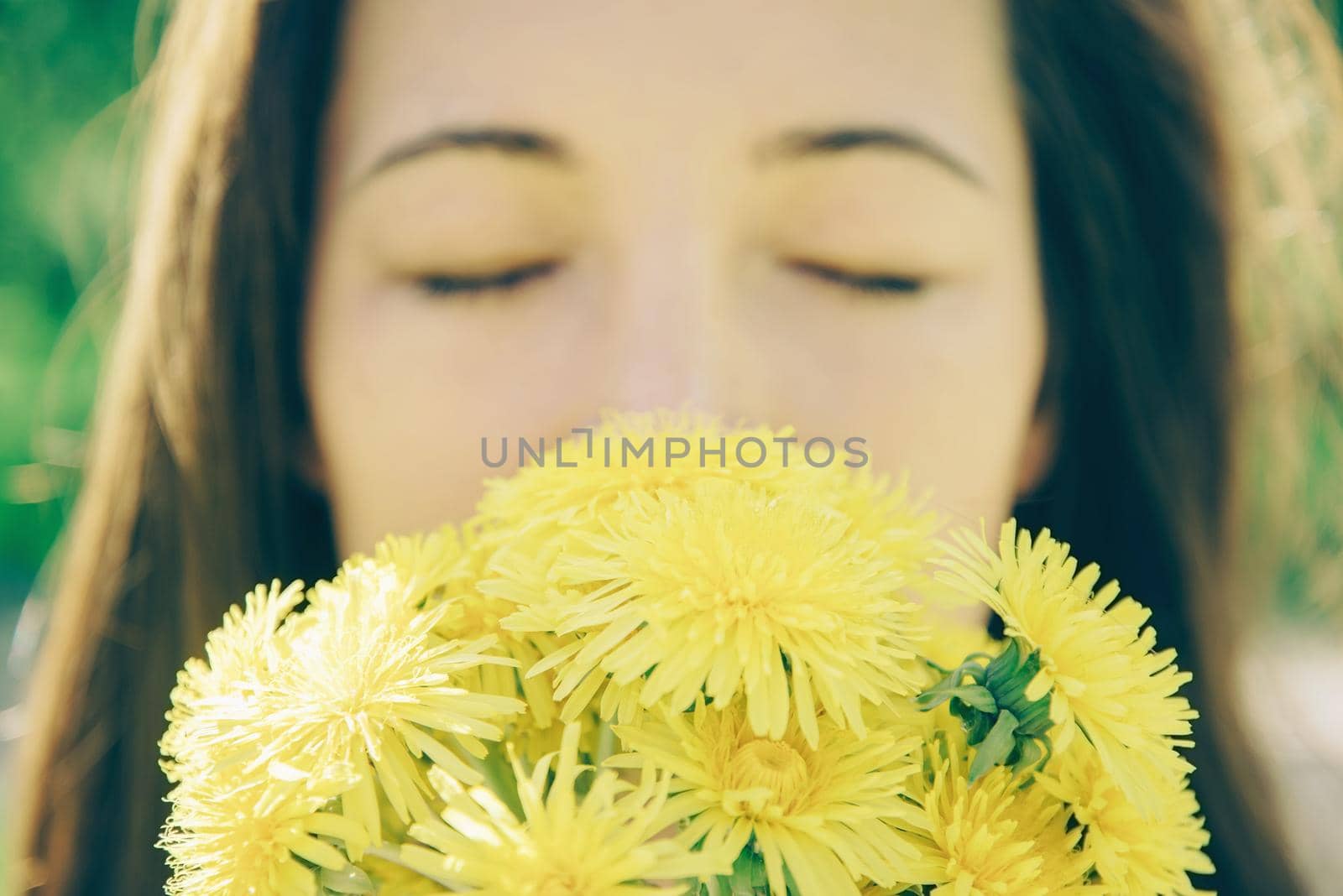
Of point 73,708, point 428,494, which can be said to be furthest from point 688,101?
point 73,708

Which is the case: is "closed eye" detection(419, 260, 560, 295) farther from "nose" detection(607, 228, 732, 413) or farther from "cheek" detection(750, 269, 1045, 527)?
"cheek" detection(750, 269, 1045, 527)

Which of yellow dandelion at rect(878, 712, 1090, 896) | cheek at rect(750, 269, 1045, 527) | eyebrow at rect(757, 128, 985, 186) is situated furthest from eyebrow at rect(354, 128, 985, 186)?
yellow dandelion at rect(878, 712, 1090, 896)

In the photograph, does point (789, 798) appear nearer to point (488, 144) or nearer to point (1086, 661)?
point (1086, 661)

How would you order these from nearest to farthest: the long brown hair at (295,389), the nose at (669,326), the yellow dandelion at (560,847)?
1. the yellow dandelion at (560,847)
2. the nose at (669,326)
3. the long brown hair at (295,389)

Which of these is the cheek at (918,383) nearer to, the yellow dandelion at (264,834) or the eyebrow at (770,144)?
the eyebrow at (770,144)

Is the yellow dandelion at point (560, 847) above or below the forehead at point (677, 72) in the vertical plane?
below

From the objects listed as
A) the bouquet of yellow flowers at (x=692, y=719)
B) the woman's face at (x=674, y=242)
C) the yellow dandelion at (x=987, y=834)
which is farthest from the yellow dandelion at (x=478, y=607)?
the woman's face at (x=674, y=242)

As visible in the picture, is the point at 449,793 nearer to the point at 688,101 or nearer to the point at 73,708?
the point at 688,101

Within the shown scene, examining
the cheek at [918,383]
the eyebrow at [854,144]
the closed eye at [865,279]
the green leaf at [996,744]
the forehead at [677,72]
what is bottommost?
the green leaf at [996,744]
